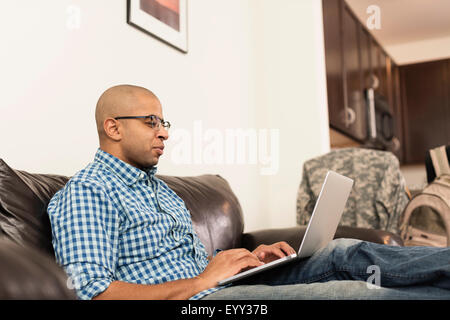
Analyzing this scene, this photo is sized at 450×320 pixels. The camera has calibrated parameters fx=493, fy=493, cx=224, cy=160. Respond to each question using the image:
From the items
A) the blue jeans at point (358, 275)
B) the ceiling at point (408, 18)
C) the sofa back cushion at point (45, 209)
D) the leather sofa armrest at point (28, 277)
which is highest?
the ceiling at point (408, 18)

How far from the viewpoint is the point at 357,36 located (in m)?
4.58

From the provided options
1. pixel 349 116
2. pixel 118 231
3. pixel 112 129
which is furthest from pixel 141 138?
pixel 349 116

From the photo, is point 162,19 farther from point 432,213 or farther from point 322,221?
point 432,213

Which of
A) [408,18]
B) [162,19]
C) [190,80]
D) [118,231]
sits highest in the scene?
[408,18]

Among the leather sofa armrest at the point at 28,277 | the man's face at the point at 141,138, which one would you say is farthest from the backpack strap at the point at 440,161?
the leather sofa armrest at the point at 28,277

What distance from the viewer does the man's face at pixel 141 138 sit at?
1.42m

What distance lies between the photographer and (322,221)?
4.41 ft

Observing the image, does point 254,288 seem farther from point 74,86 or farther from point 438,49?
point 438,49

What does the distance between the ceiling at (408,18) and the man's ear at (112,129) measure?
384 centimetres

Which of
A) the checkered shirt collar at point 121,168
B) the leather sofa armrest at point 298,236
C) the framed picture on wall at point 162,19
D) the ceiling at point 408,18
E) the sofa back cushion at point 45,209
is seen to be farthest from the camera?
the ceiling at point 408,18

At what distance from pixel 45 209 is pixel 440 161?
1.97 metres

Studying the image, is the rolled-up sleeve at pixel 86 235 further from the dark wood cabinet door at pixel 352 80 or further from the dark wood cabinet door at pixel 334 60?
the dark wood cabinet door at pixel 352 80

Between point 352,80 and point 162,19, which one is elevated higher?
point 352,80

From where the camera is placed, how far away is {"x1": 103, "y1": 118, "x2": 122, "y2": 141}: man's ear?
1.41 meters
